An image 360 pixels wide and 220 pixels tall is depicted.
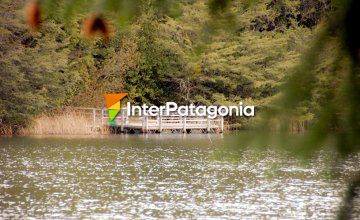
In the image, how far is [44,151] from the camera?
87.5ft

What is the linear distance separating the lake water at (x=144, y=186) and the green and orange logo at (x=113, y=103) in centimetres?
966

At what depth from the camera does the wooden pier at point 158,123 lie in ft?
126

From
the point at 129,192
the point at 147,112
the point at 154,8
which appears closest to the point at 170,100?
the point at 147,112

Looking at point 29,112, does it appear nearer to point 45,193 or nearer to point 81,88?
point 81,88

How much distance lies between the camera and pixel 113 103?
131 ft

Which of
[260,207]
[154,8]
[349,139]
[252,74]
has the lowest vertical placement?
[260,207]

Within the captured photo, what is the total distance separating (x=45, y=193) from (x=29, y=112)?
17569 millimetres

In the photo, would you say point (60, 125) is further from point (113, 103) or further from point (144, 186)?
point (144, 186)

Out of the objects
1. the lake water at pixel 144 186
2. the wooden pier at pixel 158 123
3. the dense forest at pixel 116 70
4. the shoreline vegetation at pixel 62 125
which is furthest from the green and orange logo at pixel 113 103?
the lake water at pixel 144 186

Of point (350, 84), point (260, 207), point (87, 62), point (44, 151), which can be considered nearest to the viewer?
point (350, 84)

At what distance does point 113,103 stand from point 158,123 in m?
2.43

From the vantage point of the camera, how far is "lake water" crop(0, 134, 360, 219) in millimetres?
14258

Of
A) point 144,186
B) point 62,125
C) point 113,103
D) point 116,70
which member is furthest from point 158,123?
point 144,186

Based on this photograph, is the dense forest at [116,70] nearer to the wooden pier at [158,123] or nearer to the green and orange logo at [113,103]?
the green and orange logo at [113,103]
